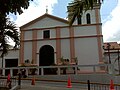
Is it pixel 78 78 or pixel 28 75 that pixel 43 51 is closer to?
pixel 28 75

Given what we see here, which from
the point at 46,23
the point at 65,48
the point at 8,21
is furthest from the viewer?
the point at 46,23

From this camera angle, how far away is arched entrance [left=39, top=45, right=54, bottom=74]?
37.7 meters

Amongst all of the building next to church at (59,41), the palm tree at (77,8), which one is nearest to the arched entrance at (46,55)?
the building next to church at (59,41)

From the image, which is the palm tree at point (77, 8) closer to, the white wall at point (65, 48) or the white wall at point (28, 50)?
the white wall at point (65, 48)

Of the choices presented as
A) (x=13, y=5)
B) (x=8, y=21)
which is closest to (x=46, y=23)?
(x=8, y=21)

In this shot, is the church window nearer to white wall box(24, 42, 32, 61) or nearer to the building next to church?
the building next to church

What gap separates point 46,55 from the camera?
38.1 m

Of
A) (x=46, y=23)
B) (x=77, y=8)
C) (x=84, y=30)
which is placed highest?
(x=46, y=23)

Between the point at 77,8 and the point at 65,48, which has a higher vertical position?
the point at 65,48

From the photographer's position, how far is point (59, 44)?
37125mm

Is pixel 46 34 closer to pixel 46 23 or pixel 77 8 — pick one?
pixel 46 23

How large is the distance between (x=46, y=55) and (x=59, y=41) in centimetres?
307

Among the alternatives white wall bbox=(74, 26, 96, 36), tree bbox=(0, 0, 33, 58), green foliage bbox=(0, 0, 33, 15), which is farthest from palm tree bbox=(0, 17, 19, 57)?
white wall bbox=(74, 26, 96, 36)

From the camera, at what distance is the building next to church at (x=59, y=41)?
35.8 m
